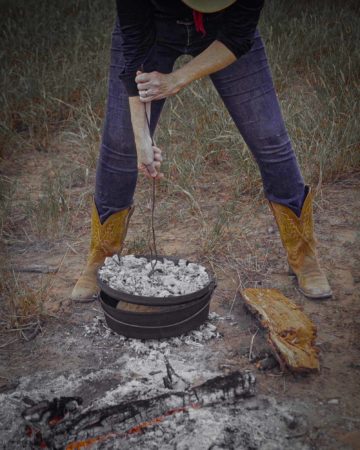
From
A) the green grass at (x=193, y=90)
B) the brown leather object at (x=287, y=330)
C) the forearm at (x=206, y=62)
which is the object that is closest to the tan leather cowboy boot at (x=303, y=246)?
the brown leather object at (x=287, y=330)

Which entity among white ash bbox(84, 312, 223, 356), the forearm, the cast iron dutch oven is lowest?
white ash bbox(84, 312, 223, 356)

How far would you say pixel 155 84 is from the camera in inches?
99.0

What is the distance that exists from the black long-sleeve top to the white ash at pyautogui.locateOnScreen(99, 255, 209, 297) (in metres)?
0.90

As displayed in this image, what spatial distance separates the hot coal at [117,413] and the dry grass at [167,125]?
760 mm

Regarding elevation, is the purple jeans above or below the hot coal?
above

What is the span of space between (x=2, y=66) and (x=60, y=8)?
1561 millimetres

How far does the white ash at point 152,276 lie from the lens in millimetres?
2855

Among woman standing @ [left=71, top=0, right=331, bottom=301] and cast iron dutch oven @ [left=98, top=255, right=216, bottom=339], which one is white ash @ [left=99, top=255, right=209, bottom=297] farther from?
woman standing @ [left=71, top=0, right=331, bottom=301]

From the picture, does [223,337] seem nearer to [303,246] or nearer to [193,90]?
[303,246]

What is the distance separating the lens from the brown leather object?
2.59 meters

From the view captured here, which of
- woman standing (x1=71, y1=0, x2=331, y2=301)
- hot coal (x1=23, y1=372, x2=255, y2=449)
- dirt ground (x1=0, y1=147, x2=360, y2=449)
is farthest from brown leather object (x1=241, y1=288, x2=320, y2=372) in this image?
woman standing (x1=71, y1=0, x2=331, y2=301)

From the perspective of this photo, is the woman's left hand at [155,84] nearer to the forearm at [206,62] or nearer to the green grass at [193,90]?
the forearm at [206,62]

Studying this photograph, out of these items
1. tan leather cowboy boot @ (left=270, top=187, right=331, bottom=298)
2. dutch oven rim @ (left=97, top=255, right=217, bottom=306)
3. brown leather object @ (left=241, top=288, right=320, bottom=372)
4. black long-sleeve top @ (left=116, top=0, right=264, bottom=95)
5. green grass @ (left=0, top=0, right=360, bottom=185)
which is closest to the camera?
black long-sleeve top @ (left=116, top=0, right=264, bottom=95)

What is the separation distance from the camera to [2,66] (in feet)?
20.2
